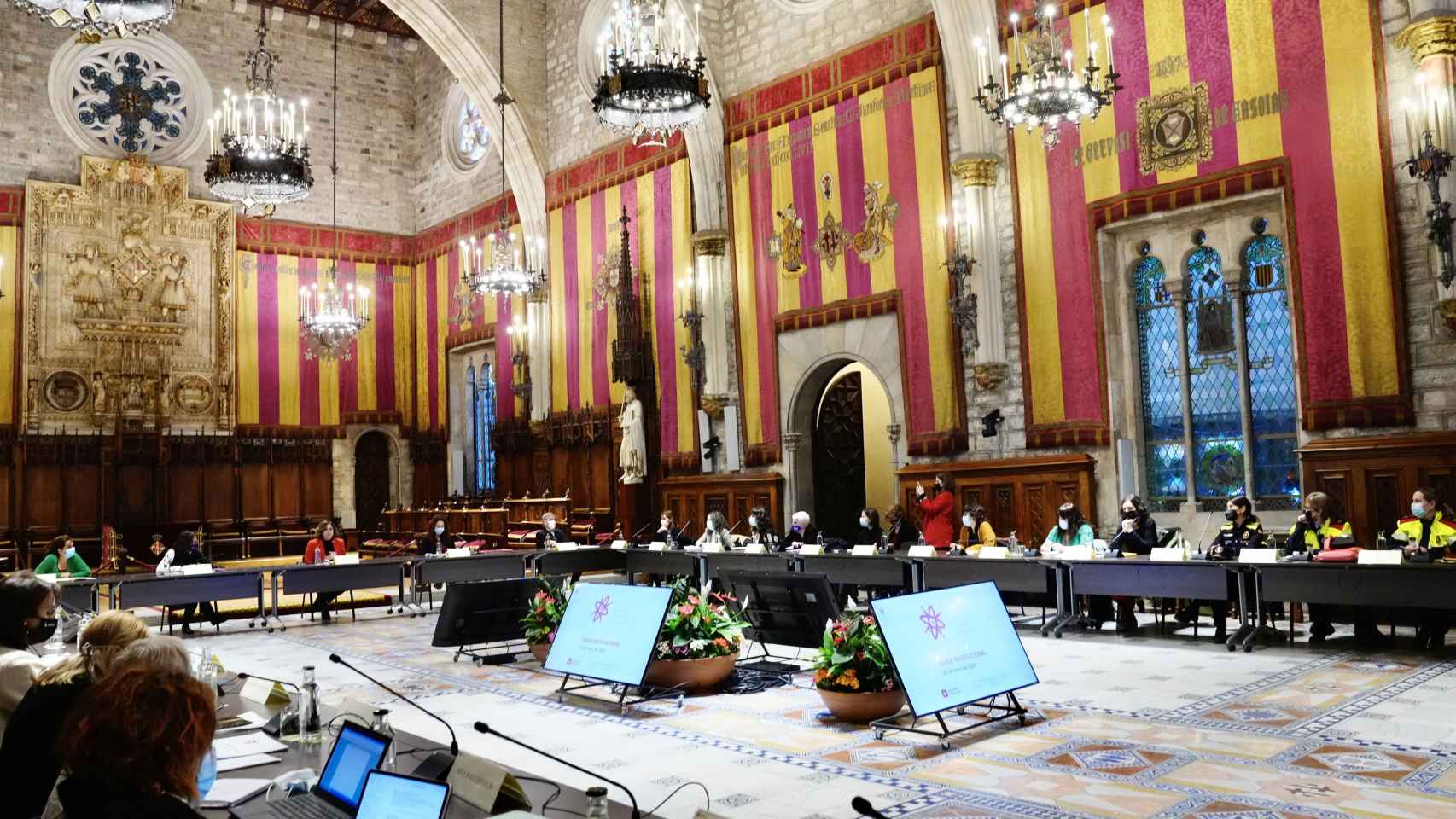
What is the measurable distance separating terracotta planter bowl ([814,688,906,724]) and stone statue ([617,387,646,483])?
10169mm

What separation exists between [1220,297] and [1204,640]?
368 cm

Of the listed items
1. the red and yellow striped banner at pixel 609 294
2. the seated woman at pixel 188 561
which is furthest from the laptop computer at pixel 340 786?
the red and yellow striped banner at pixel 609 294

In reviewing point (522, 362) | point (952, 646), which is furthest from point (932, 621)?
point (522, 362)

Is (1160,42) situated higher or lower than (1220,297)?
higher

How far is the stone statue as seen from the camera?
15867 millimetres

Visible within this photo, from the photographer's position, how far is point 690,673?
6746mm

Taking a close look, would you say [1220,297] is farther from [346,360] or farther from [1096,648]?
[346,360]

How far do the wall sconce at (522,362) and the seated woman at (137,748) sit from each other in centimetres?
1657

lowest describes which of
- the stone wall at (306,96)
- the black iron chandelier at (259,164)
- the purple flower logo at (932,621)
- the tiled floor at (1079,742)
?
the tiled floor at (1079,742)

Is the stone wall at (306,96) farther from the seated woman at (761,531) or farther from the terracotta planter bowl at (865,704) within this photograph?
the terracotta planter bowl at (865,704)

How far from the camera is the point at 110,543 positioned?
15867mm

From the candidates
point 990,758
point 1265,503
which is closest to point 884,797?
point 990,758

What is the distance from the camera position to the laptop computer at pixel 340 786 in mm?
2525

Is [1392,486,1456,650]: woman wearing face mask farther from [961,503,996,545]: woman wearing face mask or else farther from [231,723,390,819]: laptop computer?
[231,723,390,819]: laptop computer
